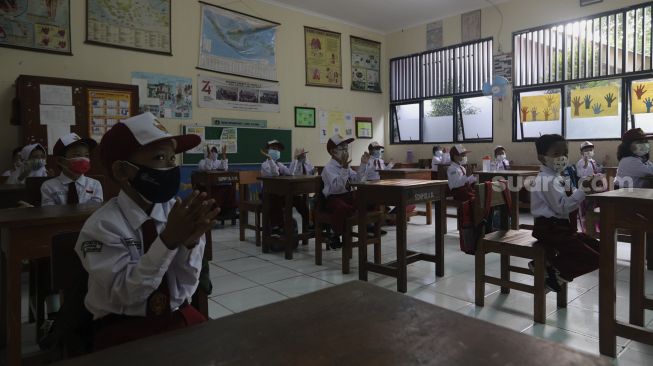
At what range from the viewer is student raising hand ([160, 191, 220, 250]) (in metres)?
0.96

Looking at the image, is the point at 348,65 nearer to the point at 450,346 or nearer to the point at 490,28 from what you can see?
the point at 490,28

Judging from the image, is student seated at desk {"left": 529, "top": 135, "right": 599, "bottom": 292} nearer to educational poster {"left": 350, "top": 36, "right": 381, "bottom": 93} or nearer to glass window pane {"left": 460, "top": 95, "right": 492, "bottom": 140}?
glass window pane {"left": 460, "top": 95, "right": 492, "bottom": 140}

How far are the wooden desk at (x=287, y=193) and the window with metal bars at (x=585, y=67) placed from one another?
483 centimetres

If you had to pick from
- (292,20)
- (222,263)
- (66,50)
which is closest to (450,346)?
(222,263)

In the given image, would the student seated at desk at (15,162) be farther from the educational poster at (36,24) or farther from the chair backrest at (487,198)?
the chair backrest at (487,198)

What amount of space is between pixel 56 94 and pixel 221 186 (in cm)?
228

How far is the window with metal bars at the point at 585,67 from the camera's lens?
6148 mm

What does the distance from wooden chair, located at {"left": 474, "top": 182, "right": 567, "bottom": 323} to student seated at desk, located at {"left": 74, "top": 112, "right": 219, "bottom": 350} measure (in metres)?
2.02

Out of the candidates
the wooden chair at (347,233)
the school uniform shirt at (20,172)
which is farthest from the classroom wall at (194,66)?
the wooden chair at (347,233)

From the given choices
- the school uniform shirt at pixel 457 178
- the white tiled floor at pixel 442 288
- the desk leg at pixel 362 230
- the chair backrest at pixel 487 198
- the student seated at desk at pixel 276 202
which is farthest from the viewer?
the school uniform shirt at pixel 457 178

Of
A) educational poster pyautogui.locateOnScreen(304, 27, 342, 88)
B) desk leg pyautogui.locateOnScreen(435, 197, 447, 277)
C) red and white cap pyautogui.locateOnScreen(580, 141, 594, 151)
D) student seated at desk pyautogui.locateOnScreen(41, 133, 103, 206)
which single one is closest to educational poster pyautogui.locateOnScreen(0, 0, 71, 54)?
student seated at desk pyautogui.locateOnScreen(41, 133, 103, 206)

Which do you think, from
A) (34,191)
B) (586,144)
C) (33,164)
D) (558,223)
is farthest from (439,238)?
(586,144)

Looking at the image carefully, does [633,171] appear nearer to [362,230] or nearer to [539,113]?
[362,230]

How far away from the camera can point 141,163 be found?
1207mm
